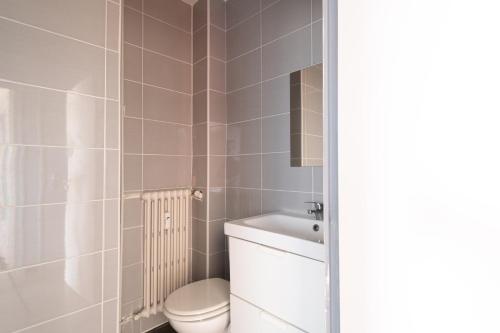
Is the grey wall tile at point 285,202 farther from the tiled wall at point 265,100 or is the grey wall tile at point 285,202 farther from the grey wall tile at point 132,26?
the grey wall tile at point 132,26

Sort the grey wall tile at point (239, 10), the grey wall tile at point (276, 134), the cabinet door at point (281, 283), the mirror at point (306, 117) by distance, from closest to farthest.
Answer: the cabinet door at point (281, 283) < the mirror at point (306, 117) < the grey wall tile at point (276, 134) < the grey wall tile at point (239, 10)

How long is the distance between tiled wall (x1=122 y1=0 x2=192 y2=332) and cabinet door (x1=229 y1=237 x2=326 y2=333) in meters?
0.81

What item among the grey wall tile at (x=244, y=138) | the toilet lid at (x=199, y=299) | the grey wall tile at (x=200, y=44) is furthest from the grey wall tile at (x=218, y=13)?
the toilet lid at (x=199, y=299)

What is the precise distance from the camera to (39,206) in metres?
0.85

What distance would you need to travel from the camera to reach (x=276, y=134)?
158 cm

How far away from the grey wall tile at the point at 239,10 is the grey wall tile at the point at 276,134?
0.85 metres

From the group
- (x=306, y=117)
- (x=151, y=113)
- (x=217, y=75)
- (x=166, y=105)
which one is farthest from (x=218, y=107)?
(x=306, y=117)

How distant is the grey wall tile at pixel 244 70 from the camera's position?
67.4 inches

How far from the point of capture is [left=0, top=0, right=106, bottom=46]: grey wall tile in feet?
2.68

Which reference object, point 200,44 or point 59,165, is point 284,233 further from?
point 200,44
